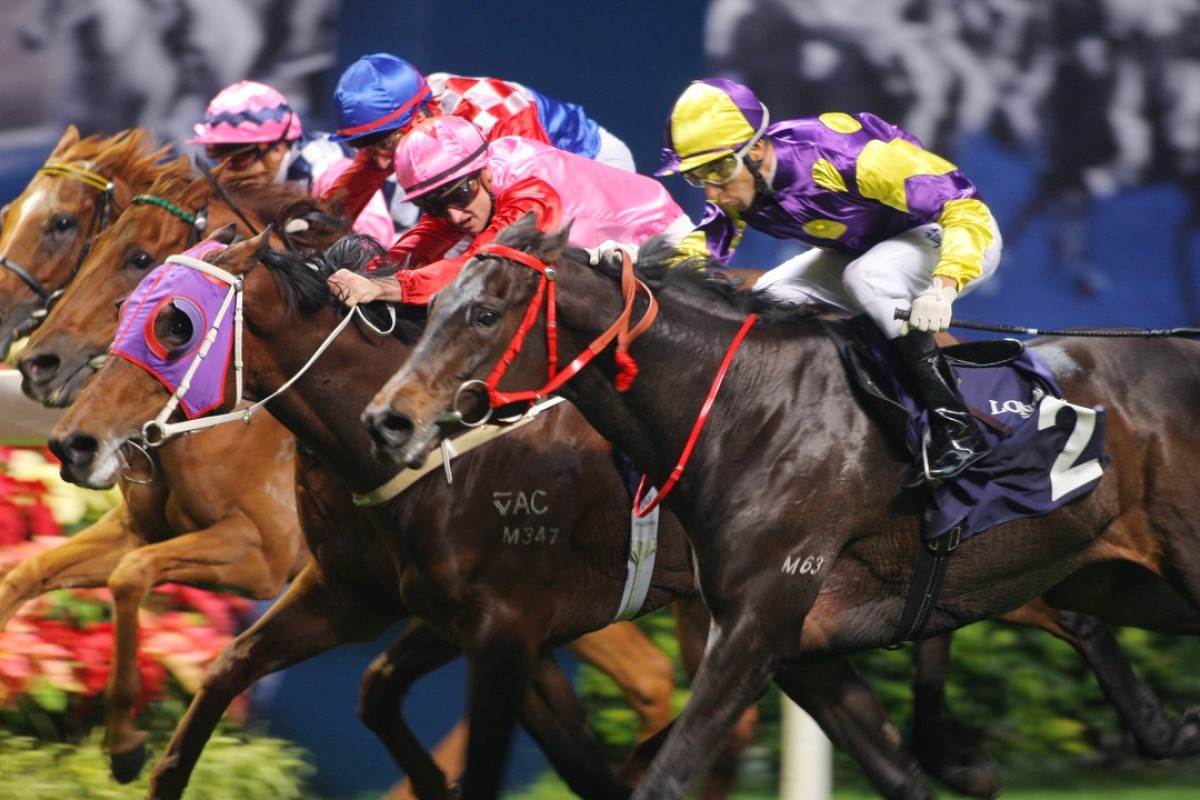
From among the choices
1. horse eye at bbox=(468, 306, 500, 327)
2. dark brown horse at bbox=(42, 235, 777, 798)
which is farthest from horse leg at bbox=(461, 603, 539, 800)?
horse eye at bbox=(468, 306, 500, 327)

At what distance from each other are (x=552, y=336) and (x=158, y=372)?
3.30 feet

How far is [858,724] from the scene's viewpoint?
13.7 feet

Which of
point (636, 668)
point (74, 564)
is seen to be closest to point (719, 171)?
point (636, 668)

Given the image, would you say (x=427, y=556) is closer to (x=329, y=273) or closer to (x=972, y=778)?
(x=329, y=273)

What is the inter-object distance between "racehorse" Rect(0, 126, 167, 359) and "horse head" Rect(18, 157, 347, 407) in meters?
0.32

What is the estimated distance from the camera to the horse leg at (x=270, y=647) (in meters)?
4.55

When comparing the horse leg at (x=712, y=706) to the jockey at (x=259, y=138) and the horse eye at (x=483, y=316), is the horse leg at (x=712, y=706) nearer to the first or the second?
the horse eye at (x=483, y=316)

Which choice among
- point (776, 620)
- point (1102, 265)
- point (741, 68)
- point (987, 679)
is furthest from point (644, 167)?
point (776, 620)

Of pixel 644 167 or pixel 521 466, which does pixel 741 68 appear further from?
pixel 521 466

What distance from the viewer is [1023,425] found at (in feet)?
13.7

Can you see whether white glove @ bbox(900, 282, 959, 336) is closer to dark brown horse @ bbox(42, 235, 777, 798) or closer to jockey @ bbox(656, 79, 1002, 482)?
jockey @ bbox(656, 79, 1002, 482)

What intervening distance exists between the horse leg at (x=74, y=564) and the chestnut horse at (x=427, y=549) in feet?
3.40

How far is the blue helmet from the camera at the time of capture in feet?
16.7

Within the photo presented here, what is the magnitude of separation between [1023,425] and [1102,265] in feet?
7.46
